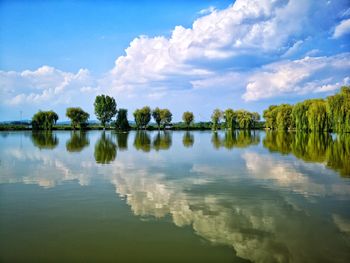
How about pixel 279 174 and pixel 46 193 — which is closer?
pixel 46 193

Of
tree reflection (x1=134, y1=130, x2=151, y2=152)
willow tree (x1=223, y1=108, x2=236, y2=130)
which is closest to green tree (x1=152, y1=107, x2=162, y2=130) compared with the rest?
willow tree (x1=223, y1=108, x2=236, y2=130)

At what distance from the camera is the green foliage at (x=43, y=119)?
86.9 meters

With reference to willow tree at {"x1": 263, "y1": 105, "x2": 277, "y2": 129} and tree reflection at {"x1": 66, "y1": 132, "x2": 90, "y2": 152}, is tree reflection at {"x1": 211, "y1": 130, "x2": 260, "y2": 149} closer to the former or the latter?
tree reflection at {"x1": 66, "y1": 132, "x2": 90, "y2": 152}

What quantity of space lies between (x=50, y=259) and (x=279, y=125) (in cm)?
8462

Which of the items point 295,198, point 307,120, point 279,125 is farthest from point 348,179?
point 279,125

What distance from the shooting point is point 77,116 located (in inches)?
3570

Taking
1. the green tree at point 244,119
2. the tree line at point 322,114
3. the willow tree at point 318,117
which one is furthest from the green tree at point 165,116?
the willow tree at point 318,117

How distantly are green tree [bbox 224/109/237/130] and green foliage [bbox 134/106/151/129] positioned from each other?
23.1 metres

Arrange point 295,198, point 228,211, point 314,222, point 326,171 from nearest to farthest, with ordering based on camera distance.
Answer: point 314,222 → point 228,211 → point 295,198 → point 326,171

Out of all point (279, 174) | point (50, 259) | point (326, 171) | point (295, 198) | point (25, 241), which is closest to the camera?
point (50, 259)

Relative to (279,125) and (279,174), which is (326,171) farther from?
(279,125)

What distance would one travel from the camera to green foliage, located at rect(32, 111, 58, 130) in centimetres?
8688

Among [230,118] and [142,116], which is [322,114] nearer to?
[230,118]

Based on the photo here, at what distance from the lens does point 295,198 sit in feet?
32.1
